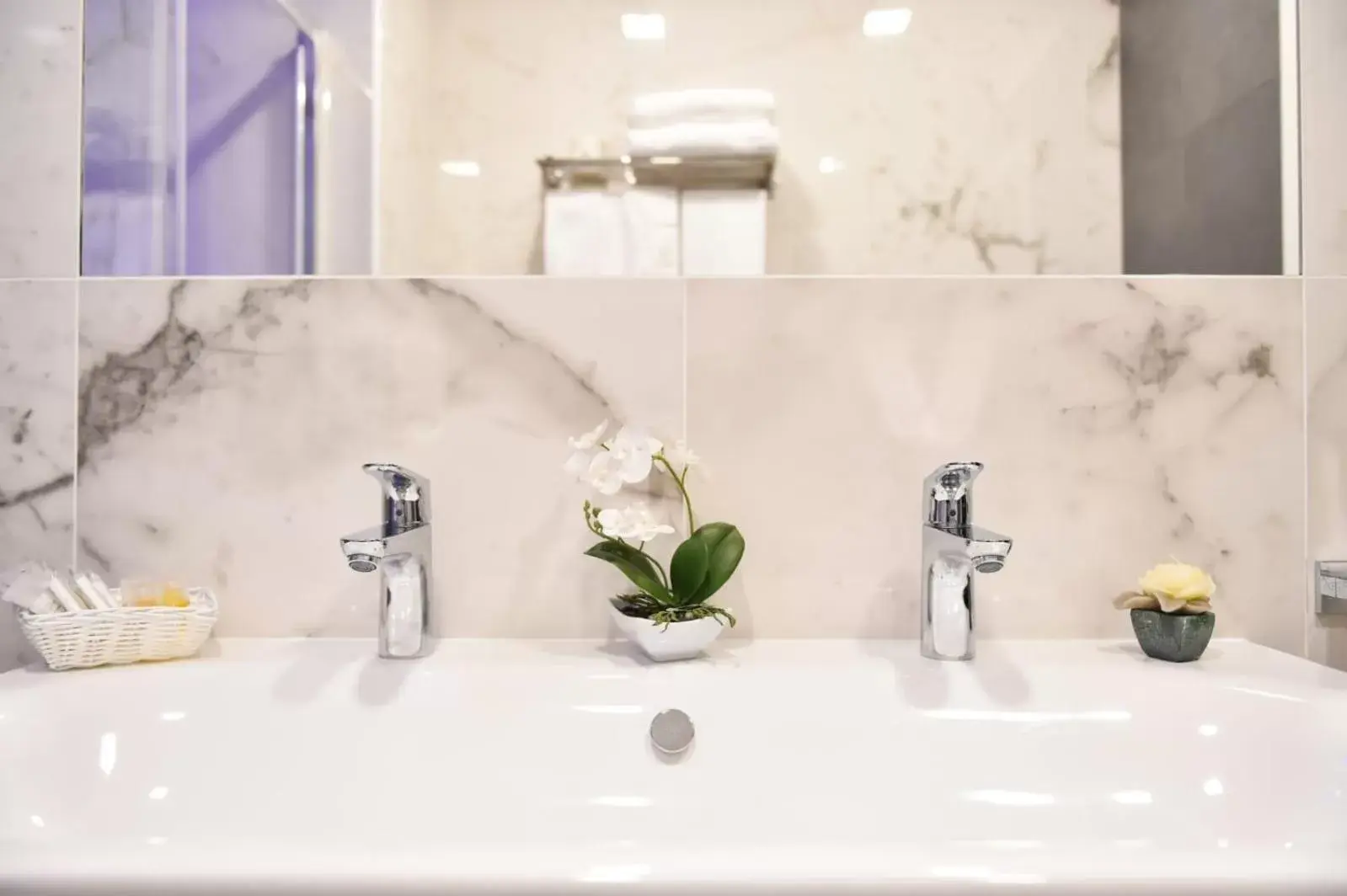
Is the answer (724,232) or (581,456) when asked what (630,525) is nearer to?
(581,456)

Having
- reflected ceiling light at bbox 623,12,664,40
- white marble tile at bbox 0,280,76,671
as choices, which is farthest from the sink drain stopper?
reflected ceiling light at bbox 623,12,664,40

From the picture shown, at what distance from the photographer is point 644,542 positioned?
A: 2.84ft

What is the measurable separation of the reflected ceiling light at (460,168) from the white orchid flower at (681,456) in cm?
41

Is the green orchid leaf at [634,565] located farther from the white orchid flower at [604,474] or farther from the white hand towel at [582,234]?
the white hand towel at [582,234]

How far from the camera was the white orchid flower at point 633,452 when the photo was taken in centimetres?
83

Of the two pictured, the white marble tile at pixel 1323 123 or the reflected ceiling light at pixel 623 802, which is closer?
the reflected ceiling light at pixel 623 802

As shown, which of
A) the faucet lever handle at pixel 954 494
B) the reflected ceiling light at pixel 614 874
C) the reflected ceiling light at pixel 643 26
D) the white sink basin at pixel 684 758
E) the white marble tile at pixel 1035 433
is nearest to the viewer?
the reflected ceiling light at pixel 614 874

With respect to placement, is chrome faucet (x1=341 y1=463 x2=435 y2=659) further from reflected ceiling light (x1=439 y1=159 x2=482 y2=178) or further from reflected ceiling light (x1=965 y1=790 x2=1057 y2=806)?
reflected ceiling light (x1=965 y1=790 x2=1057 y2=806)

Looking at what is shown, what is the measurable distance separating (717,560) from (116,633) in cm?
56

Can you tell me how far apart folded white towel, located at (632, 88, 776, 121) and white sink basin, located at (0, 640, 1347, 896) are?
62 centimetres

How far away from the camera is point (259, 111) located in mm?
982

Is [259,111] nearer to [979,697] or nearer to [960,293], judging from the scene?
[960,293]

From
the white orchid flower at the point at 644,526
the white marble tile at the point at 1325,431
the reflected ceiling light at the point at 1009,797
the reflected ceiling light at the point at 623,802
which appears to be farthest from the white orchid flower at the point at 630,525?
the white marble tile at the point at 1325,431

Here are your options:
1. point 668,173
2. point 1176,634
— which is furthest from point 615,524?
point 1176,634
